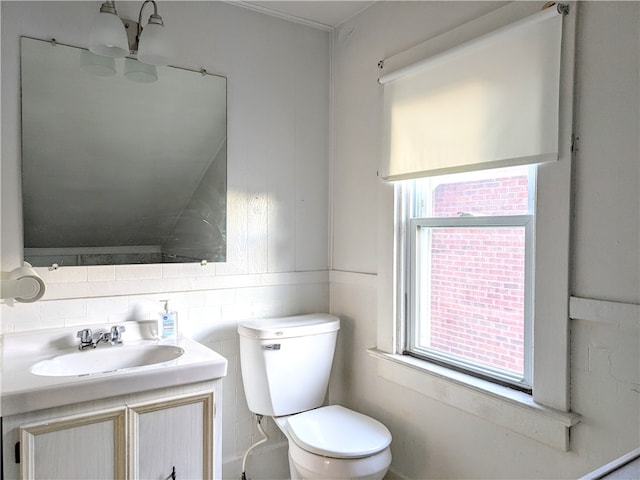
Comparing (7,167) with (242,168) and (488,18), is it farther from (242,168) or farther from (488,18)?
(488,18)

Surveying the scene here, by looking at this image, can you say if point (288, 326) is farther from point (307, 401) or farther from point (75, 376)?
point (75, 376)

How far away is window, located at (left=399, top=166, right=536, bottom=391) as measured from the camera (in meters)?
1.60

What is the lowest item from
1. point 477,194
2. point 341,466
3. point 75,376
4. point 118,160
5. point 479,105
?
point 341,466

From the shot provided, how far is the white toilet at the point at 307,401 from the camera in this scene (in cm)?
167

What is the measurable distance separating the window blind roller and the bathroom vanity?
3.65 ft

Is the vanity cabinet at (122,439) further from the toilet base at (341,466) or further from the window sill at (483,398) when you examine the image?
the window sill at (483,398)

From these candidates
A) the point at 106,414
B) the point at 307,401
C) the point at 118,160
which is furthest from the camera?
the point at 307,401

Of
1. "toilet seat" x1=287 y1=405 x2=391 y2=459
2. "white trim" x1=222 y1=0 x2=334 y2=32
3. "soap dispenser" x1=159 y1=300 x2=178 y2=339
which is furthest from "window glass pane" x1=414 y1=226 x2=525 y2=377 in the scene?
"white trim" x1=222 y1=0 x2=334 y2=32

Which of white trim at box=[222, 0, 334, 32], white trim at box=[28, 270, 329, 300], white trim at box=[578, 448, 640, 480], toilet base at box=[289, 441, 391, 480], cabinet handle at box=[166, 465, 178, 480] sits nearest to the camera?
white trim at box=[578, 448, 640, 480]

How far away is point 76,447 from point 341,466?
2.82ft

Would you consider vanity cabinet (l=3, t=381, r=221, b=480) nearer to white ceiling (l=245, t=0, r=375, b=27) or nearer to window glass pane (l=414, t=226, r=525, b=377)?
window glass pane (l=414, t=226, r=525, b=377)

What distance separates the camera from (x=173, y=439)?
1536 mm

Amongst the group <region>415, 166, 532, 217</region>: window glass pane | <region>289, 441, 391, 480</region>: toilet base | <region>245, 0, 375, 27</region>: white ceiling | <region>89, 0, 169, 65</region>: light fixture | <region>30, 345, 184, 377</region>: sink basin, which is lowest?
<region>289, 441, 391, 480</region>: toilet base

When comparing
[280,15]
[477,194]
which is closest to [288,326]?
[477,194]
